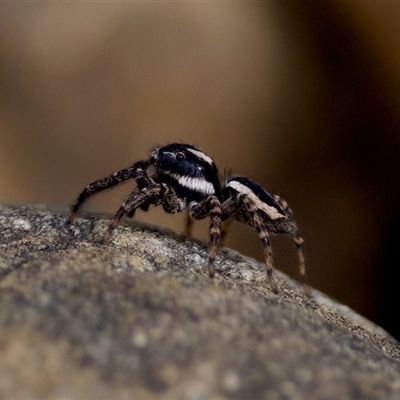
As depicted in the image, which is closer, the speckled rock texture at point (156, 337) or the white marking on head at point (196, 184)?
the speckled rock texture at point (156, 337)

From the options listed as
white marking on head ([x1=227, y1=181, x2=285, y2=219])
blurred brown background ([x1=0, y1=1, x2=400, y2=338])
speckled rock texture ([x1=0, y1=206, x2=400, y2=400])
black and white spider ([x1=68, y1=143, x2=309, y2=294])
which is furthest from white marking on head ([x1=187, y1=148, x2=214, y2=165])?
blurred brown background ([x1=0, y1=1, x2=400, y2=338])

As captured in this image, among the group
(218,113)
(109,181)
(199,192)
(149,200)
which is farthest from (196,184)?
(218,113)

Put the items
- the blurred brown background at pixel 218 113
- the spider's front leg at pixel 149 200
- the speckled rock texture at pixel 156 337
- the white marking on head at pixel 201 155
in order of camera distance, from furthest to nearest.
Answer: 1. the blurred brown background at pixel 218 113
2. the white marking on head at pixel 201 155
3. the spider's front leg at pixel 149 200
4. the speckled rock texture at pixel 156 337

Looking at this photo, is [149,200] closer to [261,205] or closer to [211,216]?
[211,216]

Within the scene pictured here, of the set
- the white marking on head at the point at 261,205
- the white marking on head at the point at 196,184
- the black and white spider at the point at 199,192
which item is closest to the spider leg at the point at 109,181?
the black and white spider at the point at 199,192

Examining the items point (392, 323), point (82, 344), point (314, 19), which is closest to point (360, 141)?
point (314, 19)

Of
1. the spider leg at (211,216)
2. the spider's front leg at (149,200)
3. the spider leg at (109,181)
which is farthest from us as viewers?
the spider leg at (109,181)

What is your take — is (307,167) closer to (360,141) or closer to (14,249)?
(360,141)

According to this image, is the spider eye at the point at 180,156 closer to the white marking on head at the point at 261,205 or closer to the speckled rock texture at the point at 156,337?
the white marking on head at the point at 261,205
